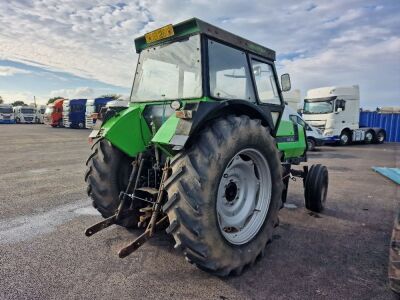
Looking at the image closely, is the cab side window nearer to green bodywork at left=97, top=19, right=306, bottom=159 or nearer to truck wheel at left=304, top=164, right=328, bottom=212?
green bodywork at left=97, top=19, right=306, bottom=159

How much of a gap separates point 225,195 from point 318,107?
53.1ft

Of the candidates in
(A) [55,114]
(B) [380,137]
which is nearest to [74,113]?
(A) [55,114]

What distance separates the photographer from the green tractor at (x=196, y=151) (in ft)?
8.40

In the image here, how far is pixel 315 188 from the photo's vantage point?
491cm

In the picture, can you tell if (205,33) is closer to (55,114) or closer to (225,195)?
(225,195)

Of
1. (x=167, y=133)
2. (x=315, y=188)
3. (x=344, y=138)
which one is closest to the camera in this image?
(x=167, y=133)

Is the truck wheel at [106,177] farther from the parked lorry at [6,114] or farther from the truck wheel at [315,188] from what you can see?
the parked lorry at [6,114]

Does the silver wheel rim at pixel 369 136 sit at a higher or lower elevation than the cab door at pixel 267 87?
lower

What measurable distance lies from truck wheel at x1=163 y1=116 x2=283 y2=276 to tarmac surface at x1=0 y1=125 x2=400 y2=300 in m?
0.30

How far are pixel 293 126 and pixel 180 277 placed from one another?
130 inches

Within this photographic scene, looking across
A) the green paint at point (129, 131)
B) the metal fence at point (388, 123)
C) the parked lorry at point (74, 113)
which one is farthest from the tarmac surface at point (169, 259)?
the parked lorry at point (74, 113)

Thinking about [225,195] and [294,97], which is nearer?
Result: [225,195]

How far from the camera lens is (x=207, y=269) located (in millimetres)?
2629

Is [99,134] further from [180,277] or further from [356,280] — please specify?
[356,280]
